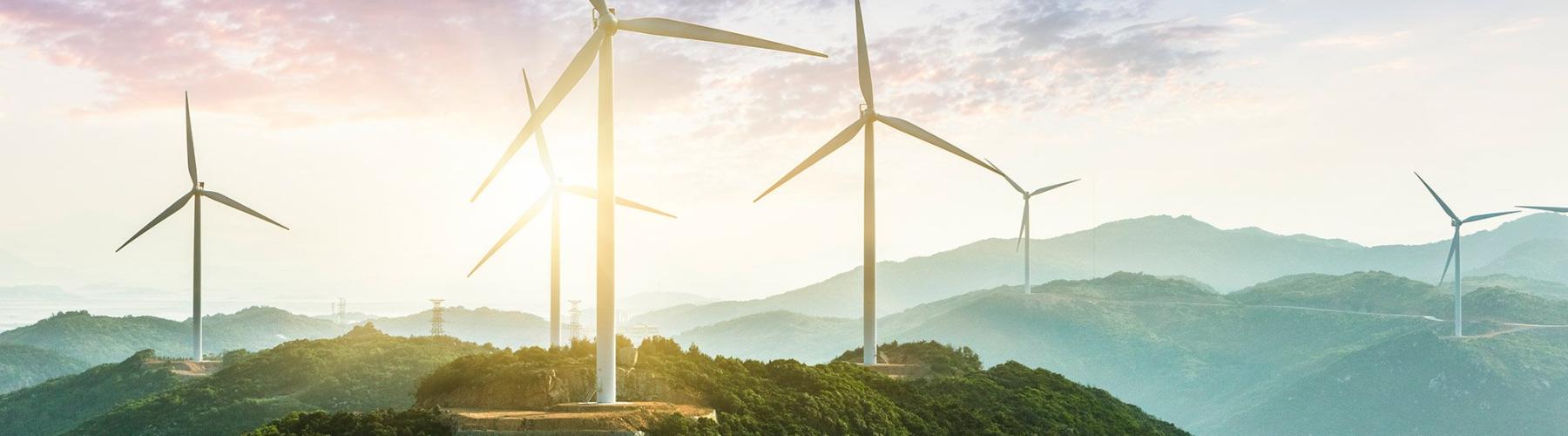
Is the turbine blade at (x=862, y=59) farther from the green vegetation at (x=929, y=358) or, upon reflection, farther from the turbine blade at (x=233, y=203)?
Result: the turbine blade at (x=233, y=203)

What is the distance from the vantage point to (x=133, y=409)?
108312 millimetres

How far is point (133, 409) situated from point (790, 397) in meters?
79.2

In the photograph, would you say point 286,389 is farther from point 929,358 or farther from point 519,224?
point 929,358

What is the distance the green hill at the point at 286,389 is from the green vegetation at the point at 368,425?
5100 cm

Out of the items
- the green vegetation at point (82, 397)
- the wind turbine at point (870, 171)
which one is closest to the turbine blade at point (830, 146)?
the wind turbine at point (870, 171)

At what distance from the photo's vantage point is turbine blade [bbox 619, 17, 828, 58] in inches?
2146

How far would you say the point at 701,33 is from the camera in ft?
181

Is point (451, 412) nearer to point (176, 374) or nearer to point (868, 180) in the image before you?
point (868, 180)

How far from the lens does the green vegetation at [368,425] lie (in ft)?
162

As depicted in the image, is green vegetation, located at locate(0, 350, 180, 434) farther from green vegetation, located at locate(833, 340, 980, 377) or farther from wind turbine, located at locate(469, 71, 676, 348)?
green vegetation, located at locate(833, 340, 980, 377)

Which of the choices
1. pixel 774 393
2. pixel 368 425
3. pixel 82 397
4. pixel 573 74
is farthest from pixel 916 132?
pixel 82 397

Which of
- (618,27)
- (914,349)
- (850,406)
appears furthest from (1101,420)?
(618,27)

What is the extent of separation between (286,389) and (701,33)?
79911 mm

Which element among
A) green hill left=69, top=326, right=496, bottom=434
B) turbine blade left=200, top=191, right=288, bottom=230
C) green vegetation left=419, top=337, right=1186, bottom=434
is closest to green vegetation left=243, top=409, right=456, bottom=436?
green vegetation left=419, top=337, right=1186, bottom=434
